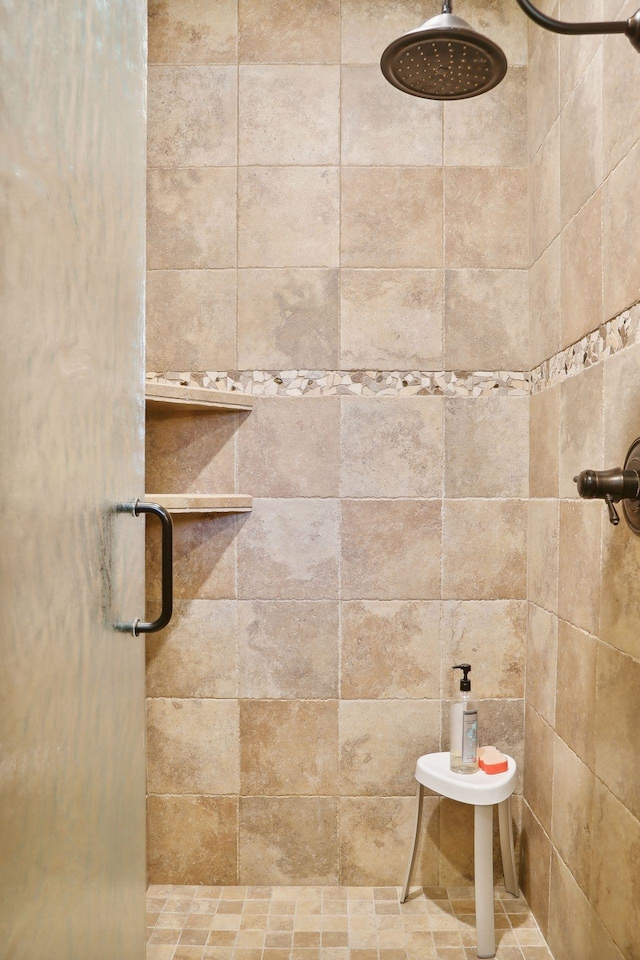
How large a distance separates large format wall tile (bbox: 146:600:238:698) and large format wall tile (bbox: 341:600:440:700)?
14.1 inches

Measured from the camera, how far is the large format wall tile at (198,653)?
2234 millimetres

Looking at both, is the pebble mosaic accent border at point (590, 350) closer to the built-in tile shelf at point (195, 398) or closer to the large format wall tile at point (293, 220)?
the large format wall tile at point (293, 220)

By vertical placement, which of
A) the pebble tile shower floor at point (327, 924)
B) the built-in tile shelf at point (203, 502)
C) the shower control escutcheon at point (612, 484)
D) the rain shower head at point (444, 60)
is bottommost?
the pebble tile shower floor at point (327, 924)

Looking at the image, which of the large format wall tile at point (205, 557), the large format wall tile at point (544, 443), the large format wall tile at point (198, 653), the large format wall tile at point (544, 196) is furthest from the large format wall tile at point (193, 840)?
the large format wall tile at point (544, 196)

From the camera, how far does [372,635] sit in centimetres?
222

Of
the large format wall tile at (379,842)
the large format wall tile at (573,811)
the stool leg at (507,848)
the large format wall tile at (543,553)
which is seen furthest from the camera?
the large format wall tile at (379,842)

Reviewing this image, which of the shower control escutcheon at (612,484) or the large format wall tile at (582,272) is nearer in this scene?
the shower control escutcheon at (612,484)

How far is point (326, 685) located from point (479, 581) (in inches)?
22.9

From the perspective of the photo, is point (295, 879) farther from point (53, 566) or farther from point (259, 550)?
point (53, 566)

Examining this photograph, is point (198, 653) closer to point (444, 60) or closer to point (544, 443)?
point (544, 443)

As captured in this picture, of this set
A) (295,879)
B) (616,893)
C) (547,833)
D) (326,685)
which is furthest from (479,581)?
(295,879)

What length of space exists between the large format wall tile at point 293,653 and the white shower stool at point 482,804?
0.40 meters

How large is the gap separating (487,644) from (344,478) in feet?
2.26

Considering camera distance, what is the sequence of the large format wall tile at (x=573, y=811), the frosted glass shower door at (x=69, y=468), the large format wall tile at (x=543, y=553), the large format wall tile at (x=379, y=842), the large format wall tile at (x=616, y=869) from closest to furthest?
1. the frosted glass shower door at (x=69, y=468)
2. the large format wall tile at (x=616, y=869)
3. the large format wall tile at (x=573, y=811)
4. the large format wall tile at (x=543, y=553)
5. the large format wall tile at (x=379, y=842)
